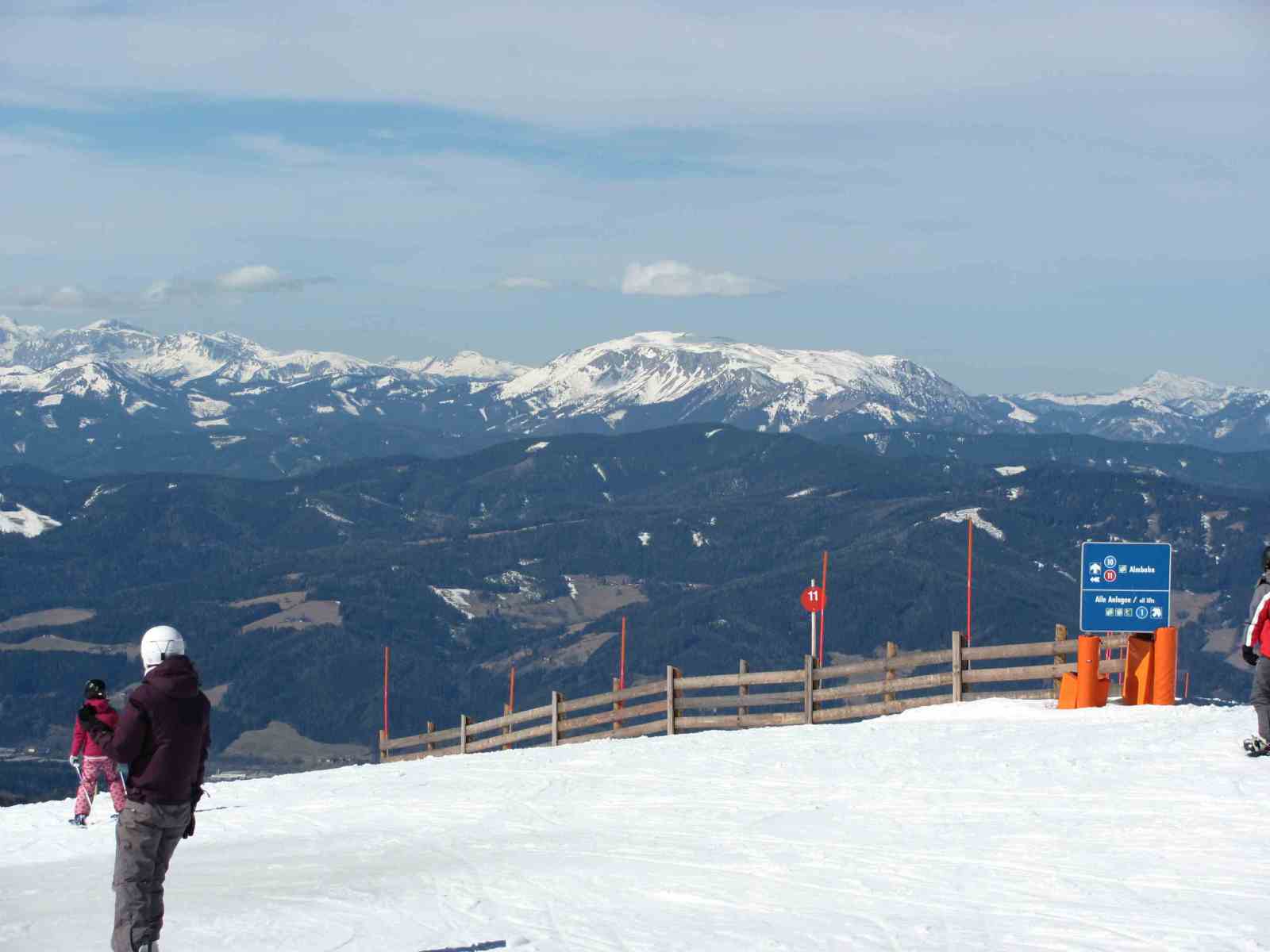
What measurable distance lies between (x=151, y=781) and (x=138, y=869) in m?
0.50

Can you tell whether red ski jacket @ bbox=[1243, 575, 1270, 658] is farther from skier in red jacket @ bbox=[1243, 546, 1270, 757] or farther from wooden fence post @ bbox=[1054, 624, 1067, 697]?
wooden fence post @ bbox=[1054, 624, 1067, 697]

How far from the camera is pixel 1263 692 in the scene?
14938mm

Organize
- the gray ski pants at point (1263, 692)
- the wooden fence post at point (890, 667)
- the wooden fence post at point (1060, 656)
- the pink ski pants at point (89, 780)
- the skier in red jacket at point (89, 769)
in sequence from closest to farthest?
the gray ski pants at point (1263, 692)
the skier in red jacket at point (89, 769)
the pink ski pants at point (89, 780)
the wooden fence post at point (1060, 656)
the wooden fence post at point (890, 667)

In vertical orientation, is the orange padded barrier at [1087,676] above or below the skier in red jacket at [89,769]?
above

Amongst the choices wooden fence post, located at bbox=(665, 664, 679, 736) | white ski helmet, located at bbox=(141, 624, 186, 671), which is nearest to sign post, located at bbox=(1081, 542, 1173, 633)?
wooden fence post, located at bbox=(665, 664, 679, 736)

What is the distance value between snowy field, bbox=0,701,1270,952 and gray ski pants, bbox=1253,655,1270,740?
498mm

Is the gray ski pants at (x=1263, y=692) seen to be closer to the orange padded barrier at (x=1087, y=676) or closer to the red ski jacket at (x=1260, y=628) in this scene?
the red ski jacket at (x=1260, y=628)

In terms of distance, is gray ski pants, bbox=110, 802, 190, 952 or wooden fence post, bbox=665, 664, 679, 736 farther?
wooden fence post, bbox=665, 664, 679, 736

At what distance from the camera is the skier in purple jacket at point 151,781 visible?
29.4 ft

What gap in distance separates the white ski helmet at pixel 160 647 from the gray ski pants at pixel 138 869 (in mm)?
792

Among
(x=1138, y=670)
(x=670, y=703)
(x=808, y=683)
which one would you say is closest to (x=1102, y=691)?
(x=1138, y=670)

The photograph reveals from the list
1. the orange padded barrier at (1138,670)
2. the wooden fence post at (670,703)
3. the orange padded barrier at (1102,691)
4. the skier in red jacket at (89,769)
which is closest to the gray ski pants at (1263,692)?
the orange padded barrier at (1102,691)

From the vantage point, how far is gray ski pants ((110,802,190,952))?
898 cm

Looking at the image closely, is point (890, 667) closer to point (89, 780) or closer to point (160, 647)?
point (89, 780)
